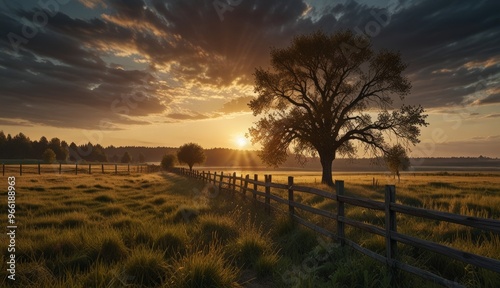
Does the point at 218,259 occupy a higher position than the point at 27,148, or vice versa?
the point at 27,148

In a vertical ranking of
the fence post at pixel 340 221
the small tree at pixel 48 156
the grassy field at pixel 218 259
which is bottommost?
the grassy field at pixel 218 259

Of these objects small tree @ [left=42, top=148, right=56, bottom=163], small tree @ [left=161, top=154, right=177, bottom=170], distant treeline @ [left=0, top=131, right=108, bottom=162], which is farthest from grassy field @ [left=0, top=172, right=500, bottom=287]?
distant treeline @ [left=0, top=131, right=108, bottom=162]

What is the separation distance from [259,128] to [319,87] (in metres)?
6.17

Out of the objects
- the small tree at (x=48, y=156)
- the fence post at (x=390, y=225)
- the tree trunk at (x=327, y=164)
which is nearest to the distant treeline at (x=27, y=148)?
the small tree at (x=48, y=156)

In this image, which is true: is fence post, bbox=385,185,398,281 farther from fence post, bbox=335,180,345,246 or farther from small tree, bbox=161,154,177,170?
small tree, bbox=161,154,177,170

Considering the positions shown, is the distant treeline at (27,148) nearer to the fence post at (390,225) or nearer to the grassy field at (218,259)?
the grassy field at (218,259)

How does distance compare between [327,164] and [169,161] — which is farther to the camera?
[169,161]

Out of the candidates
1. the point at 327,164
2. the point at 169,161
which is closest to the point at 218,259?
the point at 327,164

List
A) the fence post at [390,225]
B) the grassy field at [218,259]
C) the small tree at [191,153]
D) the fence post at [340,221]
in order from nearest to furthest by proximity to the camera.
Answer: the grassy field at [218,259] < the fence post at [390,225] < the fence post at [340,221] < the small tree at [191,153]

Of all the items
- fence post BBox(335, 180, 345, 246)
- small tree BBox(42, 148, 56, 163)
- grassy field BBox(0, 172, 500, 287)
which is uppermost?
small tree BBox(42, 148, 56, 163)

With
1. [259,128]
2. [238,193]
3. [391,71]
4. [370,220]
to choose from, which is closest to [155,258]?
[370,220]

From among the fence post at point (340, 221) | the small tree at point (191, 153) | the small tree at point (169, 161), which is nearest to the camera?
the fence post at point (340, 221)

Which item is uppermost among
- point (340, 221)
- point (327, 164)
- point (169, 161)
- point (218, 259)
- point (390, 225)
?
point (327, 164)

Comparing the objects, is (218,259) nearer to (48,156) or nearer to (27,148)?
(48,156)
